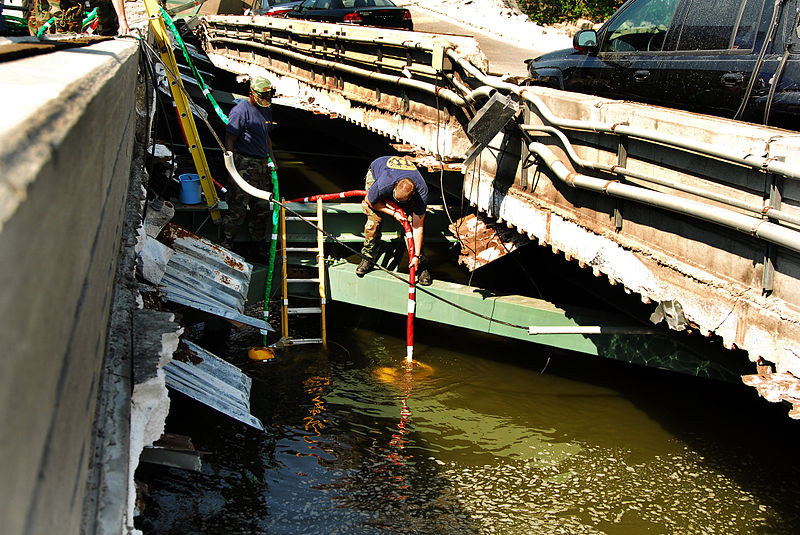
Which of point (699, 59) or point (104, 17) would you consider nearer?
point (699, 59)

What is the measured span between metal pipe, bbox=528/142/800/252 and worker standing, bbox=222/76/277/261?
150 inches

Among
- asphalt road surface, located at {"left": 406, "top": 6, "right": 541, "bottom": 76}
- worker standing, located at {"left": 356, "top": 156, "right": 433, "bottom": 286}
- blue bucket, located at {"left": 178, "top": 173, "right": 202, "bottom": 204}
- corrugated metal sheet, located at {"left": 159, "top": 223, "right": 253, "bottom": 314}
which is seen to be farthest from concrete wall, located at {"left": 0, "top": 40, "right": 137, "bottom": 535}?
asphalt road surface, located at {"left": 406, "top": 6, "right": 541, "bottom": 76}

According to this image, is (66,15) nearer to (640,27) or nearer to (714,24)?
(640,27)

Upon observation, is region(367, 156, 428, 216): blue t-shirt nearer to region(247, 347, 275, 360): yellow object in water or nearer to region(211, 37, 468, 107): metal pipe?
region(211, 37, 468, 107): metal pipe

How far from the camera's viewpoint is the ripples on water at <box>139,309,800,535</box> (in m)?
5.23

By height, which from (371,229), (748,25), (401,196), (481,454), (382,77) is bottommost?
(481,454)

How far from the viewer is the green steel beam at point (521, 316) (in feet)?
19.4

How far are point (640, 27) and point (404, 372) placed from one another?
393cm

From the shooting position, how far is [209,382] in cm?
487

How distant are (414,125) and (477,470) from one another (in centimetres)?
404

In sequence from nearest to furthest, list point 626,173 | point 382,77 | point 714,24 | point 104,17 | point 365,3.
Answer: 1. point 626,173
2. point 714,24
3. point 382,77
4. point 104,17
5. point 365,3

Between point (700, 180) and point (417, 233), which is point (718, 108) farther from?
point (417, 233)

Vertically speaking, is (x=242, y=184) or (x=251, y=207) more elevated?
(x=242, y=184)

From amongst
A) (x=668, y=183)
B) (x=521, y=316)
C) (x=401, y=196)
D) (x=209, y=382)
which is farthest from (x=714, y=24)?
(x=209, y=382)
